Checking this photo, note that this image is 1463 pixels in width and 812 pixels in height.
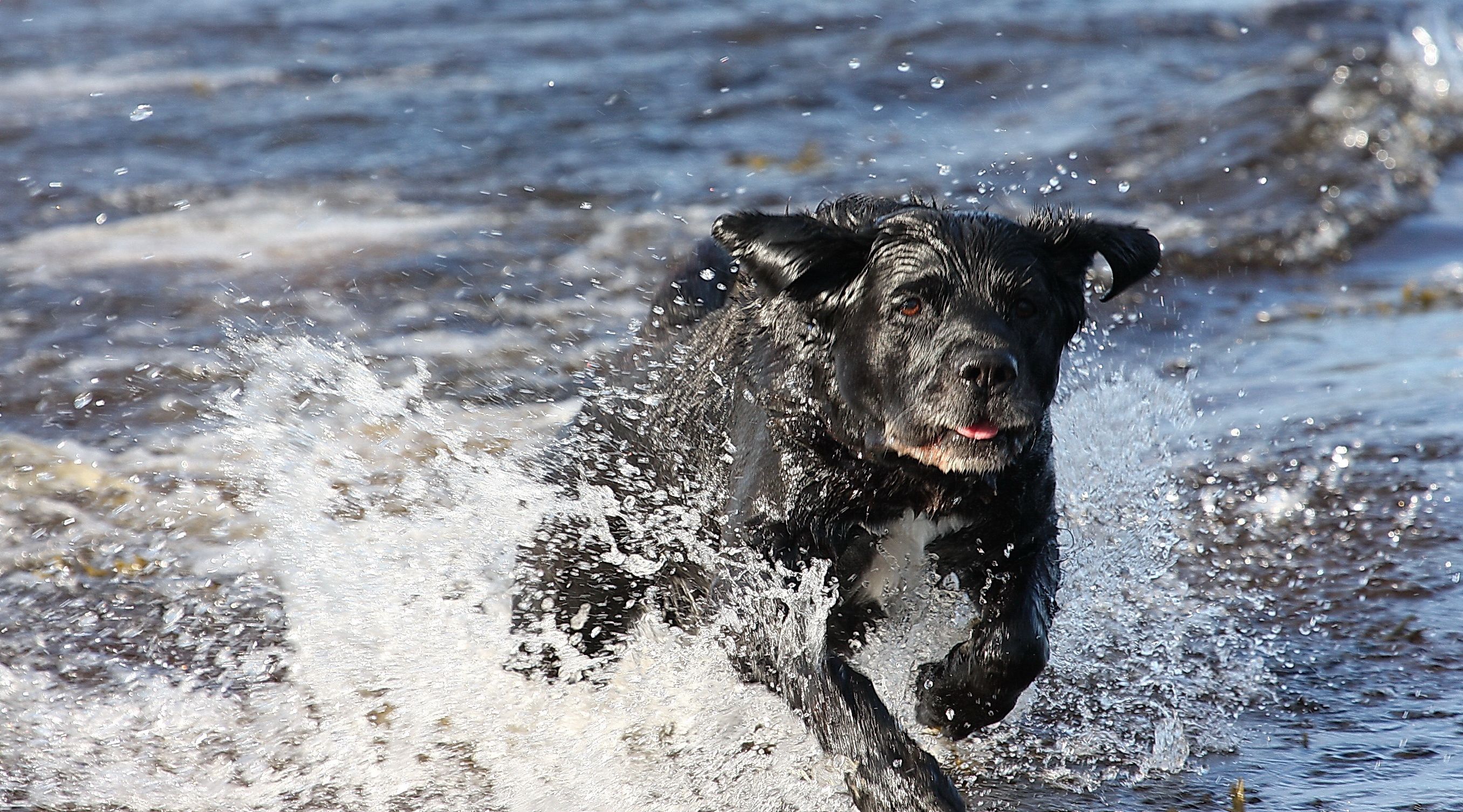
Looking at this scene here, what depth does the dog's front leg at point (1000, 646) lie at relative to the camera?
13.4 ft

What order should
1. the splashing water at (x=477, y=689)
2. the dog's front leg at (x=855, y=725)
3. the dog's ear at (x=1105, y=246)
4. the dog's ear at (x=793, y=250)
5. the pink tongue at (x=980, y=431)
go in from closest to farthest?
1. the dog's front leg at (x=855, y=725)
2. the pink tongue at (x=980, y=431)
3. the dog's ear at (x=793, y=250)
4. the dog's ear at (x=1105, y=246)
5. the splashing water at (x=477, y=689)

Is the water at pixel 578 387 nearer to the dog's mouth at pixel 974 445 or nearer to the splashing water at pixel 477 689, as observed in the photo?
the splashing water at pixel 477 689

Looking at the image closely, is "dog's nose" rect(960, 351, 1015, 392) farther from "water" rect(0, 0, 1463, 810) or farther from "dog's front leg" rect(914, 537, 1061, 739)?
"water" rect(0, 0, 1463, 810)

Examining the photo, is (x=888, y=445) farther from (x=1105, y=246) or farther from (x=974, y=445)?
(x=1105, y=246)

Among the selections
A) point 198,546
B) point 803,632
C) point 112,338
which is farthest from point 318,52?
point 803,632

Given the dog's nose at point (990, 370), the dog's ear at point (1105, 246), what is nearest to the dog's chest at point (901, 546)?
the dog's nose at point (990, 370)

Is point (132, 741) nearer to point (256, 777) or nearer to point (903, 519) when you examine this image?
point (256, 777)

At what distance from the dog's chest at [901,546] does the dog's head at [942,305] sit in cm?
20

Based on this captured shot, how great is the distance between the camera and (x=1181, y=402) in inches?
289

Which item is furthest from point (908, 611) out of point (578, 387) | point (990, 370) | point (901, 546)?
point (578, 387)

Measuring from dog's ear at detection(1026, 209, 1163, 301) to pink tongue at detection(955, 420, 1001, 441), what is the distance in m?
0.61

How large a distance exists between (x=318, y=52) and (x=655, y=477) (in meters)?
11.9

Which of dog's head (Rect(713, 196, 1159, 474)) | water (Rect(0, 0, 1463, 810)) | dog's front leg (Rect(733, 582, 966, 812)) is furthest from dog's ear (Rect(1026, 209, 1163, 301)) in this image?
dog's front leg (Rect(733, 582, 966, 812))

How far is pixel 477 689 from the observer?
15.9ft
